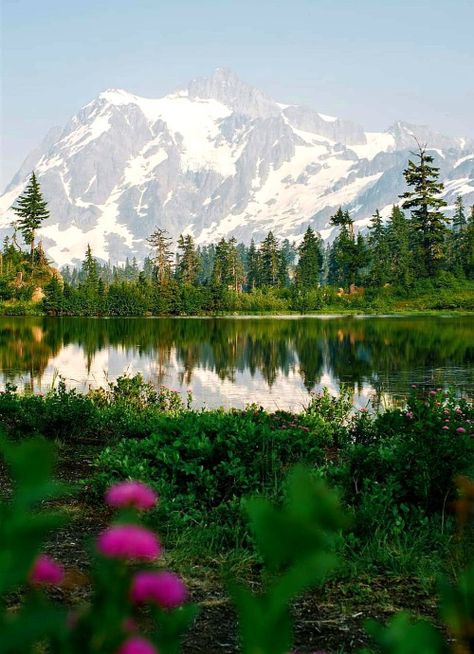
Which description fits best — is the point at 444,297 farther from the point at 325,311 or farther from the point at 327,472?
the point at 327,472

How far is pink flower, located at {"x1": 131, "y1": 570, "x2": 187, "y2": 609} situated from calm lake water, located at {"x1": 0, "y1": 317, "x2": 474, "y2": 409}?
1193 cm

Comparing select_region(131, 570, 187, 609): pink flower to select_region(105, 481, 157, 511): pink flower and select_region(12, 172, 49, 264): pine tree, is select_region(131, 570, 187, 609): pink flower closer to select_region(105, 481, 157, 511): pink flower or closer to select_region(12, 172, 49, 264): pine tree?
select_region(105, 481, 157, 511): pink flower

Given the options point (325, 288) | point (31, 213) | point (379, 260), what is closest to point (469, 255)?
point (325, 288)

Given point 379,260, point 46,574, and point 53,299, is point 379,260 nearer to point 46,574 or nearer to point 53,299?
point 53,299

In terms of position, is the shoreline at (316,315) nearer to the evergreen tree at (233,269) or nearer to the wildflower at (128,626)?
the evergreen tree at (233,269)

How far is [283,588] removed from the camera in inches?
20.6

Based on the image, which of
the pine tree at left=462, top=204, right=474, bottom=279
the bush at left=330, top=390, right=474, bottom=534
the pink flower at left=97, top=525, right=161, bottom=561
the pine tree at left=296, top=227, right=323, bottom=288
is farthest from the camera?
the pine tree at left=296, top=227, right=323, bottom=288

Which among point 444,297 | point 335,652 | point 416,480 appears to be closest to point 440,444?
point 416,480

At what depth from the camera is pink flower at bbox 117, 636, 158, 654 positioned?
0.54m

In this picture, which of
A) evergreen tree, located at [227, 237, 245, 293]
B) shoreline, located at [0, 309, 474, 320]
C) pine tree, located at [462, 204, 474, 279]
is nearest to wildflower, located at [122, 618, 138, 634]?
shoreline, located at [0, 309, 474, 320]

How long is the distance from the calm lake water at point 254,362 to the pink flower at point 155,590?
11.9 m

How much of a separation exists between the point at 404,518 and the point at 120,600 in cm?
491

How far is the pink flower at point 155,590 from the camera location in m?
0.62

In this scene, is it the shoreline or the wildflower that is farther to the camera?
the shoreline
